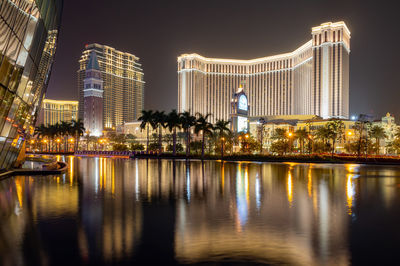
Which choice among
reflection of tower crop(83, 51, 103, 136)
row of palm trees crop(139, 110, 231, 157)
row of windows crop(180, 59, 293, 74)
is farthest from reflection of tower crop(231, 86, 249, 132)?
reflection of tower crop(83, 51, 103, 136)

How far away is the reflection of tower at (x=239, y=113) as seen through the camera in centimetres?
11400

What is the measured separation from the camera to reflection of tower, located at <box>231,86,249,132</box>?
114m

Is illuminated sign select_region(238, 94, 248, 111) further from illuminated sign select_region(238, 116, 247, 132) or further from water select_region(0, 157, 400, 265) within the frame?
water select_region(0, 157, 400, 265)

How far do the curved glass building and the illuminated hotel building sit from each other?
131975mm

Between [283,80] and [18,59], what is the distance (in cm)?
16013

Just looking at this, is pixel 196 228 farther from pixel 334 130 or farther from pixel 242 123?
pixel 242 123

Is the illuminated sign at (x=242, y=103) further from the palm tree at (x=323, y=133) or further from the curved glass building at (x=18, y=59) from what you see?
the curved glass building at (x=18, y=59)

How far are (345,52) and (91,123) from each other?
424 feet

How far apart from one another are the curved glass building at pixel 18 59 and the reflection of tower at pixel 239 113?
94.2 m

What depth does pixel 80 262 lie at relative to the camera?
6.40 m

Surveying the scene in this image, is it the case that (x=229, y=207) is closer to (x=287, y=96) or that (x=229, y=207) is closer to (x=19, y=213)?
(x=19, y=213)

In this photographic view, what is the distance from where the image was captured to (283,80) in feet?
545

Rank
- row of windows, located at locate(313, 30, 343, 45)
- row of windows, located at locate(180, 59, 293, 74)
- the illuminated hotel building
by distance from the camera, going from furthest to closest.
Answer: row of windows, located at locate(180, 59, 293, 74) → row of windows, located at locate(313, 30, 343, 45) → the illuminated hotel building

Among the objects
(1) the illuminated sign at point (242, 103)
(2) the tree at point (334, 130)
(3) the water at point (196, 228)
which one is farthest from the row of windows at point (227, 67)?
(3) the water at point (196, 228)
